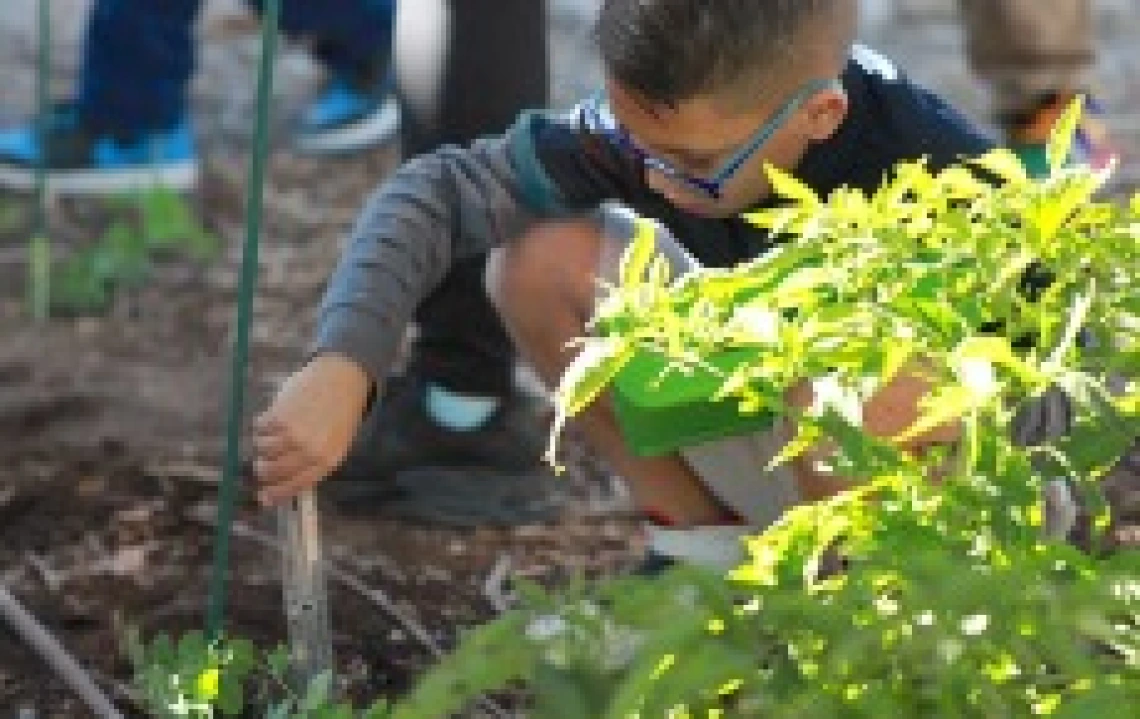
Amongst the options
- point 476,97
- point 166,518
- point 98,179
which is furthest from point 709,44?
point 98,179

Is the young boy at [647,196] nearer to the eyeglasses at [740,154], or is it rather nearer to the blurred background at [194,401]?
the eyeglasses at [740,154]

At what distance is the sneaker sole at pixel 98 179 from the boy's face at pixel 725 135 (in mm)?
2213

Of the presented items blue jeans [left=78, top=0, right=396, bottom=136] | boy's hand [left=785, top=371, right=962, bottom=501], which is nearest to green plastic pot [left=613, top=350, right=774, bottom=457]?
boy's hand [left=785, top=371, right=962, bottom=501]

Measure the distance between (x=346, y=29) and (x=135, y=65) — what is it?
48 cm

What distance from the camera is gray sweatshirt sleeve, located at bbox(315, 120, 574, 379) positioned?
243cm

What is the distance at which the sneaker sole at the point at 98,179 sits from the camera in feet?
15.0

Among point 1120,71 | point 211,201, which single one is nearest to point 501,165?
point 211,201

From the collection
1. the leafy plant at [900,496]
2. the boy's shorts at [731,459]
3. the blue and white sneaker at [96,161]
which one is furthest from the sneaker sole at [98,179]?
the leafy plant at [900,496]

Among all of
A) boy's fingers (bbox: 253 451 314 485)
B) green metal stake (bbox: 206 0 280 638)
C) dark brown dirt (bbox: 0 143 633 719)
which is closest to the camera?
boy's fingers (bbox: 253 451 314 485)

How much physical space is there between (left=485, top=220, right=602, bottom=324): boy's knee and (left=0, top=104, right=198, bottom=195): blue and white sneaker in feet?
6.40

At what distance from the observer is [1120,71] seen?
5602mm

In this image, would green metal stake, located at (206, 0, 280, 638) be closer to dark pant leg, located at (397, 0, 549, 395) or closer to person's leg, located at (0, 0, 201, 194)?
dark pant leg, located at (397, 0, 549, 395)

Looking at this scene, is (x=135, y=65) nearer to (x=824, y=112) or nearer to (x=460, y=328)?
(x=460, y=328)

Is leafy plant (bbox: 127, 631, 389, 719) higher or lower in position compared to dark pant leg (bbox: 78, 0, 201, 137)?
higher
